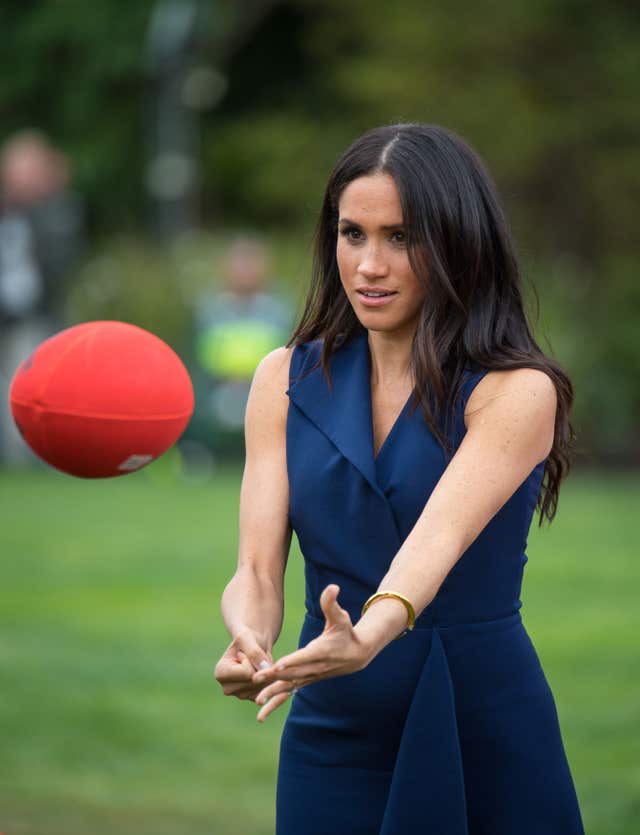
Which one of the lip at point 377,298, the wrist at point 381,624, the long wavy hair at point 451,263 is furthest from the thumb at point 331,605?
the lip at point 377,298

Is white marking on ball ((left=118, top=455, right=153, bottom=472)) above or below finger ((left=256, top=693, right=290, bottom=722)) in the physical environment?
above

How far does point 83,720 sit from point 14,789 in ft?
3.18

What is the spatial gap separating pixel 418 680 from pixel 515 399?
2.11 ft

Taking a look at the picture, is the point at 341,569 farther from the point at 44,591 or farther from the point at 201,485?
the point at 201,485

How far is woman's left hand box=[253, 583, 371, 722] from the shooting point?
304 cm

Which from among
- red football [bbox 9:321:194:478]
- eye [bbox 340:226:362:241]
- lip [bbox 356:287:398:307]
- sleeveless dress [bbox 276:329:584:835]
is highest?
eye [bbox 340:226:362:241]

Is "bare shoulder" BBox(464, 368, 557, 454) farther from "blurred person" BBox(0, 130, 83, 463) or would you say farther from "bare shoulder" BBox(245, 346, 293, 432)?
"blurred person" BBox(0, 130, 83, 463)

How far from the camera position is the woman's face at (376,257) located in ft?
11.5

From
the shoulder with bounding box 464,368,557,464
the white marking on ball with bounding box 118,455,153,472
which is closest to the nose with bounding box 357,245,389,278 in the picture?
the shoulder with bounding box 464,368,557,464

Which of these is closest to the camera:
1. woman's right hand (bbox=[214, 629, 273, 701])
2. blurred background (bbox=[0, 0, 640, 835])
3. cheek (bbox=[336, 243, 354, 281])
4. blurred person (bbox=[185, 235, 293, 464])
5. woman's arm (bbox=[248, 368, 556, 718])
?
woman's arm (bbox=[248, 368, 556, 718])

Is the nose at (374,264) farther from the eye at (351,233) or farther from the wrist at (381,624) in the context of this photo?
the wrist at (381,624)

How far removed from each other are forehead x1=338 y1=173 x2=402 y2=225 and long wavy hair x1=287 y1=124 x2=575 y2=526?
0.05 ft

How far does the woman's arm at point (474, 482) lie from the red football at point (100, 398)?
91cm

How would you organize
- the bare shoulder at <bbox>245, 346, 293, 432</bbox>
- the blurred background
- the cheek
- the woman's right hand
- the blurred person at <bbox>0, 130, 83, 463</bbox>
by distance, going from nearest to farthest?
the woman's right hand < the cheek < the bare shoulder at <bbox>245, 346, 293, 432</bbox> < the blurred background < the blurred person at <bbox>0, 130, 83, 463</bbox>
